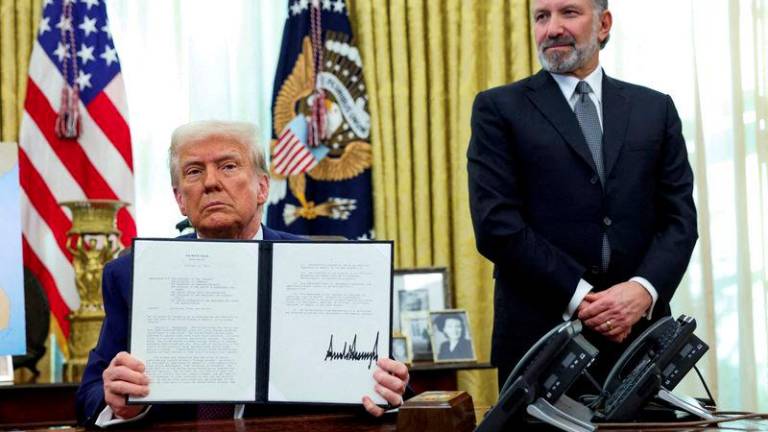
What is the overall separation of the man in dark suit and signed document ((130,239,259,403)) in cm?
97

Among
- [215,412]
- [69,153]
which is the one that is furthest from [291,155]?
[215,412]

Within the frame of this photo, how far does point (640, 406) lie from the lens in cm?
181

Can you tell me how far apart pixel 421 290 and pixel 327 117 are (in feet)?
3.08

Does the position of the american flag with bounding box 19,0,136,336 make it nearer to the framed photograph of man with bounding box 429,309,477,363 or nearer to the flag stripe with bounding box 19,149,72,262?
the flag stripe with bounding box 19,149,72,262

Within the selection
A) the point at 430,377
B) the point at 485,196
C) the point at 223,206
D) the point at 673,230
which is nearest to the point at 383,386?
the point at 223,206

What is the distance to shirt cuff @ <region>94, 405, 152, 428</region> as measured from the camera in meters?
2.11

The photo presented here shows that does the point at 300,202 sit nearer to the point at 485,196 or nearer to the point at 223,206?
the point at 485,196

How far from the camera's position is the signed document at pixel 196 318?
79.9 inches

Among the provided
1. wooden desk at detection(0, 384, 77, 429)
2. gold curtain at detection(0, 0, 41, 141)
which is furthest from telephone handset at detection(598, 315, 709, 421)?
gold curtain at detection(0, 0, 41, 141)

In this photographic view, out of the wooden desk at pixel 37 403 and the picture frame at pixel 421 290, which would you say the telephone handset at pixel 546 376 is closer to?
the wooden desk at pixel 37 403

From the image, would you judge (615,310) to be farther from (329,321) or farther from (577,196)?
(329,321)

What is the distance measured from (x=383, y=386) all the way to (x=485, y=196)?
99 cm

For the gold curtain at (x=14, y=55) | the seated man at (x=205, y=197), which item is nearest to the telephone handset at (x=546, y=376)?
the seated man at (x=205, y=197)
